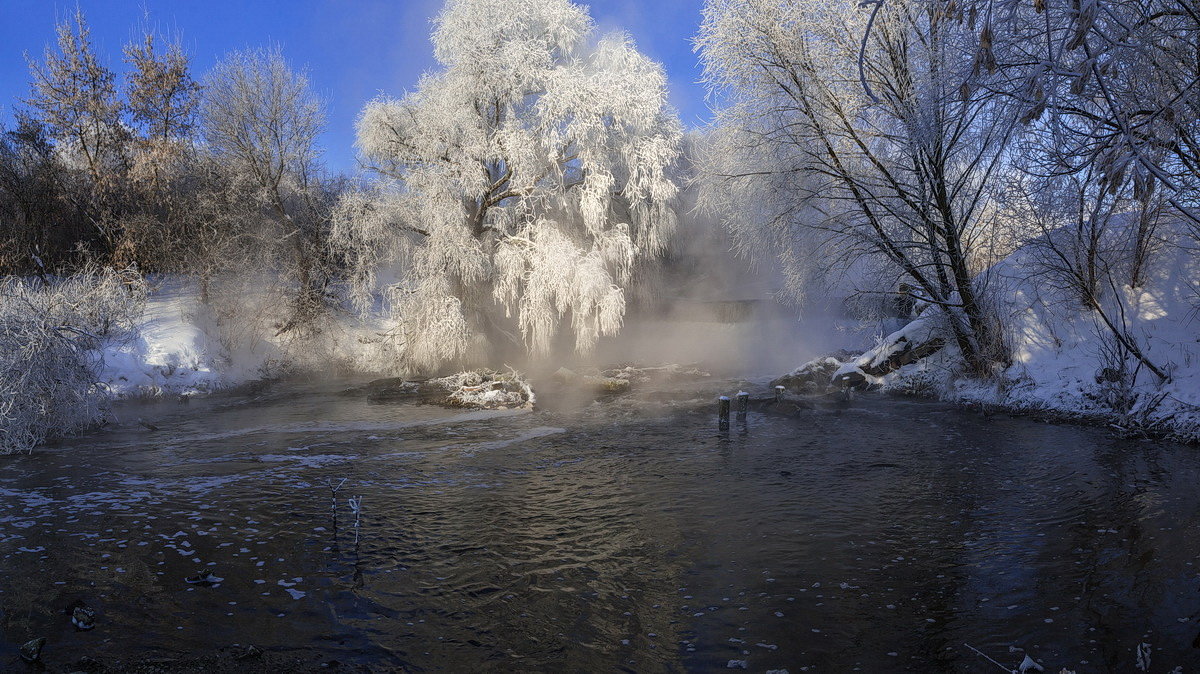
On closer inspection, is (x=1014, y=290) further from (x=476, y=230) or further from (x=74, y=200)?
(x=74, y=200)

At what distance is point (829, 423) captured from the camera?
13.5 metres

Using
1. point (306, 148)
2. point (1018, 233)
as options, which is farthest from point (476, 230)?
point (1018, 233)

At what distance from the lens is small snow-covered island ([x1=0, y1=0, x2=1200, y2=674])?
5.68 meters

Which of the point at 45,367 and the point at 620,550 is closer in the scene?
the point at 620,550

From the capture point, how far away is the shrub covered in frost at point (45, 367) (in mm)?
11062

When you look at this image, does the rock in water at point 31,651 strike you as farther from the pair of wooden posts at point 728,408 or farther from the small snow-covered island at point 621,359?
the pair of wooden posts at point 728,408

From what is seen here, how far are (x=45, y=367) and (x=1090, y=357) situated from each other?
18.8 metres

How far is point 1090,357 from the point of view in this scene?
44.0 ft

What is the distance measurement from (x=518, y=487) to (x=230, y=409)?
9101mm

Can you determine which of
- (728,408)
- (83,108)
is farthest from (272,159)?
(728,408)

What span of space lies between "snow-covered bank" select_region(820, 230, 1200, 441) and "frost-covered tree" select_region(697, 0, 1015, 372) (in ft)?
2.34

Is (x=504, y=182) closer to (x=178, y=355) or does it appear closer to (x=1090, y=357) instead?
(x=178, y=355)

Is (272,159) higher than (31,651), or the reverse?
(272,159)

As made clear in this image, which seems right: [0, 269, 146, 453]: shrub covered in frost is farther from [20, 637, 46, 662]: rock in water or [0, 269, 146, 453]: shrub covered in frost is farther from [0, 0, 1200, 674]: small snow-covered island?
[20, 637, 46, 662]: rock in water
